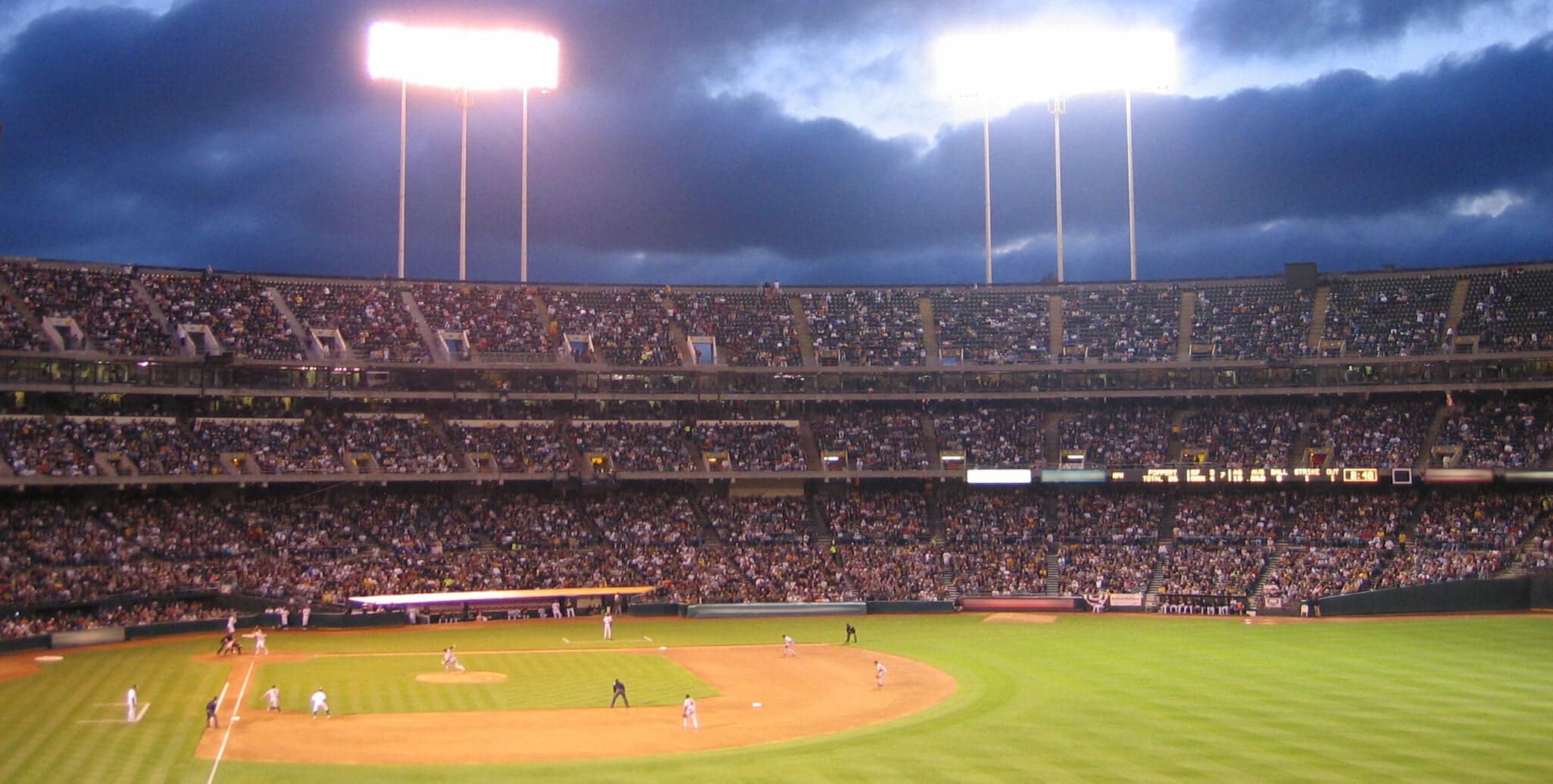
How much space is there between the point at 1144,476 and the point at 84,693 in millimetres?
53613

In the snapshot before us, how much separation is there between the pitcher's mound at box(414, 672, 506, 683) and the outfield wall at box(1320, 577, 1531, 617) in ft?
134

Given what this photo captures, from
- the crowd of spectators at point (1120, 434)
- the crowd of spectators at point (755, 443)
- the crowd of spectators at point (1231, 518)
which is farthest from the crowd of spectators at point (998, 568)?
the crowd of spectators at point (755, 443)

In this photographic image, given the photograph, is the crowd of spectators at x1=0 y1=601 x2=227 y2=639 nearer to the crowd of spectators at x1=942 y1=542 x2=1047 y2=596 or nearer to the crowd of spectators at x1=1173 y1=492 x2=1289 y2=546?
the crowd of spectators at x1=942 y1=542 x2=1047 y2=596

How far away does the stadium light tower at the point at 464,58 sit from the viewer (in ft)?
224

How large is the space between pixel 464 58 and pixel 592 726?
45.7 metres

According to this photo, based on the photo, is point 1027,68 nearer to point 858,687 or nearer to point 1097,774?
point 858,687

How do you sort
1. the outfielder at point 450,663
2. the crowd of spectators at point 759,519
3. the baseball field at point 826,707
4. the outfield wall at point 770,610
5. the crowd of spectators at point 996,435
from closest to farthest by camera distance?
the baseball field at point 826,707 → the outfielder at point 450,663 → the outfield wall at point 770,610 → the crowd of spectators at point 759,519 → the crowd of spectators at point 996,435

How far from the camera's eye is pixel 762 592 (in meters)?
67.0

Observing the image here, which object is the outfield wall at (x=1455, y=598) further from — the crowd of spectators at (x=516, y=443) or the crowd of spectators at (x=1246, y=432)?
the crowd of spectators at (x=516, y=443)

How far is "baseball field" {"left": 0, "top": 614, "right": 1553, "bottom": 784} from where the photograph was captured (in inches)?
1152

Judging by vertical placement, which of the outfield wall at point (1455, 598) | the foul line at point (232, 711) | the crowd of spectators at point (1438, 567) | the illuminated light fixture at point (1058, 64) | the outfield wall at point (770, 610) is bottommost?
the outfield wall at point (770, 610)

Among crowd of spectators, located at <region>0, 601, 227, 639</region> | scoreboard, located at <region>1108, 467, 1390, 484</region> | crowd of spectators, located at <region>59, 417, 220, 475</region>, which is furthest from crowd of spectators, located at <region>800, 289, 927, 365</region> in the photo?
crowd of spectators, located at <region>0, 601, 227, 639</region>

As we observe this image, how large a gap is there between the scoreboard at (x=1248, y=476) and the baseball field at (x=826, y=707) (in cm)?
1280

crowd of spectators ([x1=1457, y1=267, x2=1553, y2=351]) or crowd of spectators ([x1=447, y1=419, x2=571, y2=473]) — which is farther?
crowd of spectators ([x1=447, y1=419, x2=571, y2=473])
